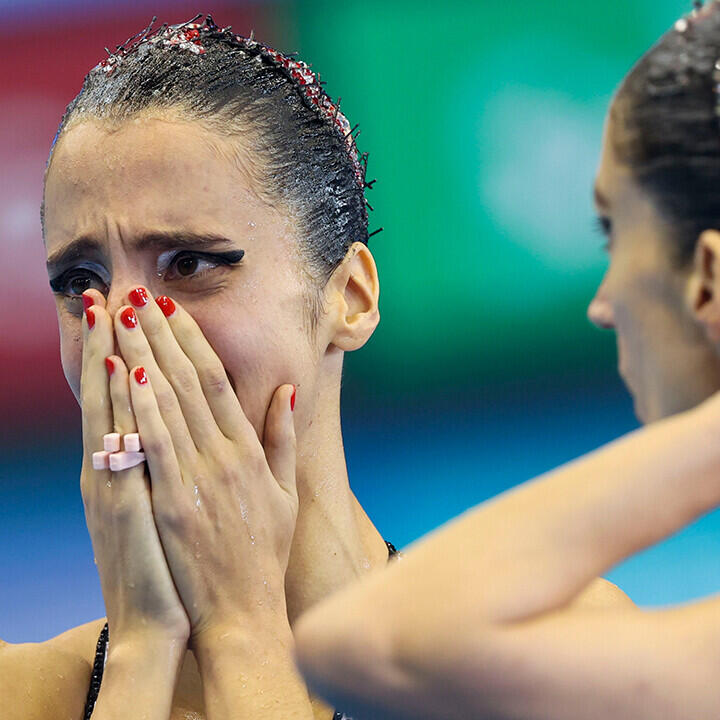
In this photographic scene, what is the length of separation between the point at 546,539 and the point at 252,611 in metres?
0.77

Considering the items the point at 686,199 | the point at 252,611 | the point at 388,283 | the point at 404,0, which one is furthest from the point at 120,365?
the point at 404,0

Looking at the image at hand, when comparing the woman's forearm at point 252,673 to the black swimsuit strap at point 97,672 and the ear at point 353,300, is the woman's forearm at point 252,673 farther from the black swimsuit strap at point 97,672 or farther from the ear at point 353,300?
the ear at point 353,300

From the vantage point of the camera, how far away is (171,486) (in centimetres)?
155

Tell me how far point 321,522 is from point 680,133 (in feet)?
3.19

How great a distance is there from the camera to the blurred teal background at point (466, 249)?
2.85 metres

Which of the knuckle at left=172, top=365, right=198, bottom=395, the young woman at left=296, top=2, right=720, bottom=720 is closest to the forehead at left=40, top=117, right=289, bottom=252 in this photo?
the knuckle at left=172, top=365, right=198, bottom=395

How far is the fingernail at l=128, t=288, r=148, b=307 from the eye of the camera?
5.13ft

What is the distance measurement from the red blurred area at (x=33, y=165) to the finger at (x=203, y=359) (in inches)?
70.2

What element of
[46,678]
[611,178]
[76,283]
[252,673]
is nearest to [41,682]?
[46,678]

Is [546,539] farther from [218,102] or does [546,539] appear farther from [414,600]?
[218,102]

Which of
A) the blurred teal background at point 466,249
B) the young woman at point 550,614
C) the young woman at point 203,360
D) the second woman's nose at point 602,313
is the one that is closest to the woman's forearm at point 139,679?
the young woman at point 203,360

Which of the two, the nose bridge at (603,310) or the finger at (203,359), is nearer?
the nose bridge at (603,310)

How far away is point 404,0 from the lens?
288 centimetres

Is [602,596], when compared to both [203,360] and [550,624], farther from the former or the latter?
[550,624]
